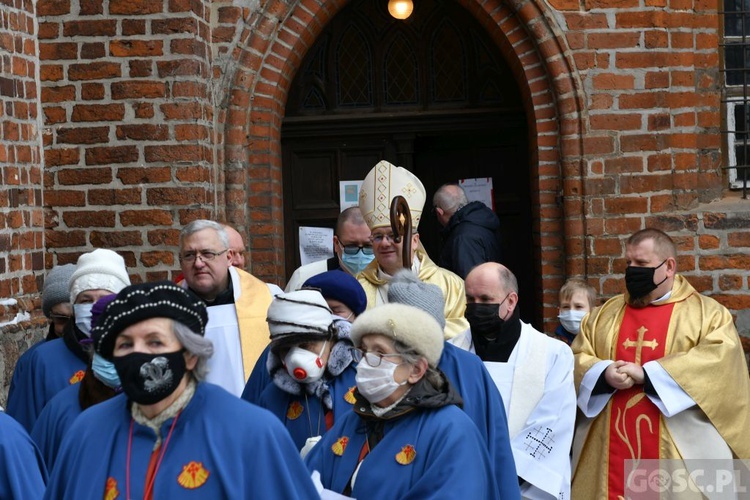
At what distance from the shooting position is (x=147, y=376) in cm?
326

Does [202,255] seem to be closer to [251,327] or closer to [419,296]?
[251,327]

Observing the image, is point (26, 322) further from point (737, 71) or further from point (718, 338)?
point (737, 71)

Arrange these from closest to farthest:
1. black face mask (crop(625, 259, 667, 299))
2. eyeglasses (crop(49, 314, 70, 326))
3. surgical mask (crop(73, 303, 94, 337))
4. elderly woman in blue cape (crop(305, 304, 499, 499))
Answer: elderly woman in blue cape (crop(305, 304, 499, 499)) < surgical mask (crop(73, 303, 94, 337)) < eyeglasses (crop(49, 314, 70, 326)) < black face mask (crop(625, 259, 667, 299))

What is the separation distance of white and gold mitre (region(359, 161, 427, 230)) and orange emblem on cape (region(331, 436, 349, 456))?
215 centimetres

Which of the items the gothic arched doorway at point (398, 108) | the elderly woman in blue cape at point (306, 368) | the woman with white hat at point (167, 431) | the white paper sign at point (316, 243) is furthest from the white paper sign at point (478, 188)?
the woman with white hat at point (167, 431)

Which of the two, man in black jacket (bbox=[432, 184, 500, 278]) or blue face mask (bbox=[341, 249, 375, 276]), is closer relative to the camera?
blue face mask (bbox=[341, 249, 375, 276])

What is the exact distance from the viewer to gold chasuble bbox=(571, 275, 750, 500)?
19.0ft

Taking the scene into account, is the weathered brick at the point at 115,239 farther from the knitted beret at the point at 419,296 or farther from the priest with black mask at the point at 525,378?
the knitted beret at the point at 419,296

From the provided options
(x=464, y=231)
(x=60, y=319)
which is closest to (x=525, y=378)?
(x=60, y=319)

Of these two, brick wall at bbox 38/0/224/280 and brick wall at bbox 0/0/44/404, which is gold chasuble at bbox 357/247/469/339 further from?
brick wall at bbox 0/0/44/404

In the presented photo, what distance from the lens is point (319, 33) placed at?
8.05 meters

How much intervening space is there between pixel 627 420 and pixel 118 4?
4081mm

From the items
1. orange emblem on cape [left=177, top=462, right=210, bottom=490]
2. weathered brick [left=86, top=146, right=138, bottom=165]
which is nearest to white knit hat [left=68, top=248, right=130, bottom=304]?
orange emblem on cape [left=177, top=462, right=210, bottom=490]

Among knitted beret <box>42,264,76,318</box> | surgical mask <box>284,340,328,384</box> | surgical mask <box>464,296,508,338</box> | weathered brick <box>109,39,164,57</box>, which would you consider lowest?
surgical mask <box>284,340,328,384</box>
